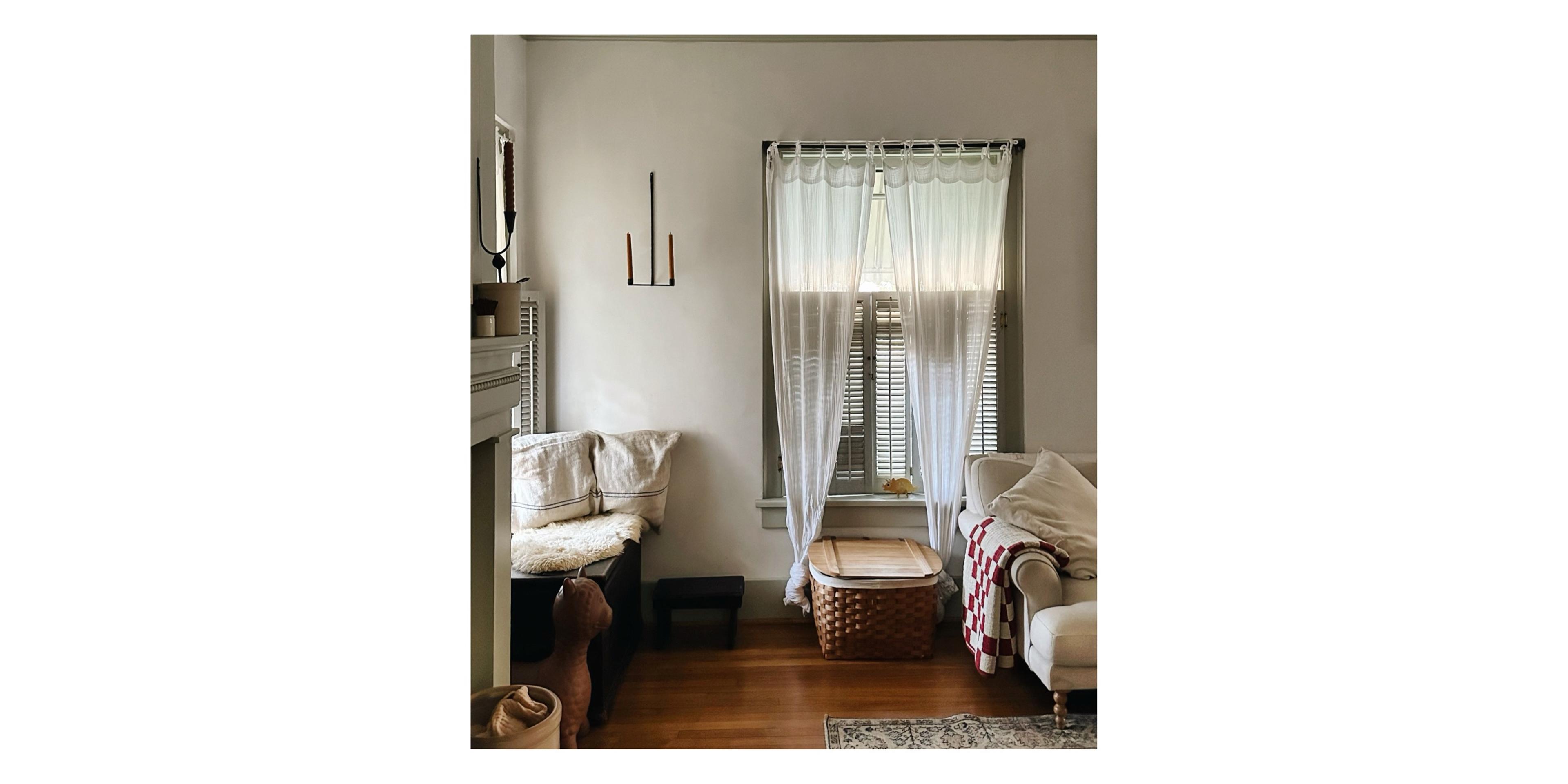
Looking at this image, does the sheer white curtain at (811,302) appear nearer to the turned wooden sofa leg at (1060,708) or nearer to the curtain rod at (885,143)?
the curtain rod at (885,143)

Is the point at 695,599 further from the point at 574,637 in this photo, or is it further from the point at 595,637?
the point at 574,637

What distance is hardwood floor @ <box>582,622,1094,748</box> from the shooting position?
99.0 inches

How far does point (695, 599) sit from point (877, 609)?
69 centimetres

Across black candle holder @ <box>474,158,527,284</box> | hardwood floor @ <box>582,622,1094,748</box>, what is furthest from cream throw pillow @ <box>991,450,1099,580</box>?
black candle holder @ <box>474,158,527,284</box>

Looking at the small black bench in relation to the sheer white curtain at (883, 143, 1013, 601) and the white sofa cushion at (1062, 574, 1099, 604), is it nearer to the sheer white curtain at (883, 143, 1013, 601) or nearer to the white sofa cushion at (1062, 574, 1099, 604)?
the sheer white curtain at (883, 143, 1013, 601)

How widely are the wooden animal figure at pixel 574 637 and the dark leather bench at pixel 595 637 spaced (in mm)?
47

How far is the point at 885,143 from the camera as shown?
3414mm

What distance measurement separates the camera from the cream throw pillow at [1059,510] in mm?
2762

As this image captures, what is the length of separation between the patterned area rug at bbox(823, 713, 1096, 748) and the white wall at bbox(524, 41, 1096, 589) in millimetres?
1327

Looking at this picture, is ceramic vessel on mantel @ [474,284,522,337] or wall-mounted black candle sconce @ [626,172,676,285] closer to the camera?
ceramic vessel on mantel @ [474,284,522,337]
